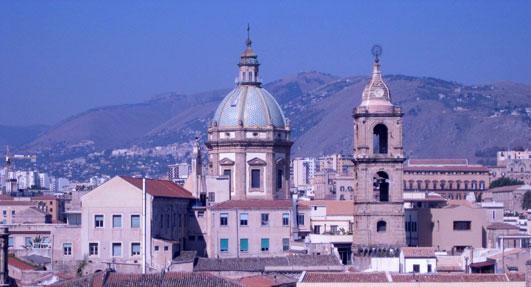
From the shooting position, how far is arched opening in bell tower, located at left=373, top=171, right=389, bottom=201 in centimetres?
9094

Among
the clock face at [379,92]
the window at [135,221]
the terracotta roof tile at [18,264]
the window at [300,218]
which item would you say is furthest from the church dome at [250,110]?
the terracotta roof tile at [18,264]

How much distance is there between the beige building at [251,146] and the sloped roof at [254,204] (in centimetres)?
486

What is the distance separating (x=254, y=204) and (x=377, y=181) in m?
9.17

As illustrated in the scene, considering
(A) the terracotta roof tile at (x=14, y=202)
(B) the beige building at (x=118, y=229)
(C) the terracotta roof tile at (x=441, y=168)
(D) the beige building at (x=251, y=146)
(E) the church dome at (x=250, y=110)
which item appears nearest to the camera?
(B) the beige building at (x=118, y=229)

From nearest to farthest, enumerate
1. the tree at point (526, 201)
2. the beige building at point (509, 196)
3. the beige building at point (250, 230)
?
the beige building at point (250, 230) < the tree at point (526, 201) < the beige building at point (509, 196)

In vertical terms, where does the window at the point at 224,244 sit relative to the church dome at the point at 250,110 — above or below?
below

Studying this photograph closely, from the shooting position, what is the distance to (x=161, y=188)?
93688mm

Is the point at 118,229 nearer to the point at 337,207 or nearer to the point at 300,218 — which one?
the point at 300,218

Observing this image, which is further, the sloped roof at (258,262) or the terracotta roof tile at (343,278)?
the sloped roof at (258,262)

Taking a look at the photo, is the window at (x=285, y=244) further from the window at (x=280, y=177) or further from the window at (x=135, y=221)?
the window at (x=135, y=221)

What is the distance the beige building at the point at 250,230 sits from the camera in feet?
307

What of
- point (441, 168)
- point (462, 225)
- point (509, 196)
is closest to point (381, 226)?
point (462, 225)

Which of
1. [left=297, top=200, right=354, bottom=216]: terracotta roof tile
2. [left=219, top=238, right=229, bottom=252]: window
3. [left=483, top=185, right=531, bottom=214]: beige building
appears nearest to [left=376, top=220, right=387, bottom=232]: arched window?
[left=219, top=238, right=229, bottom=252]: window

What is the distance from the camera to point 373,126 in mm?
91125
